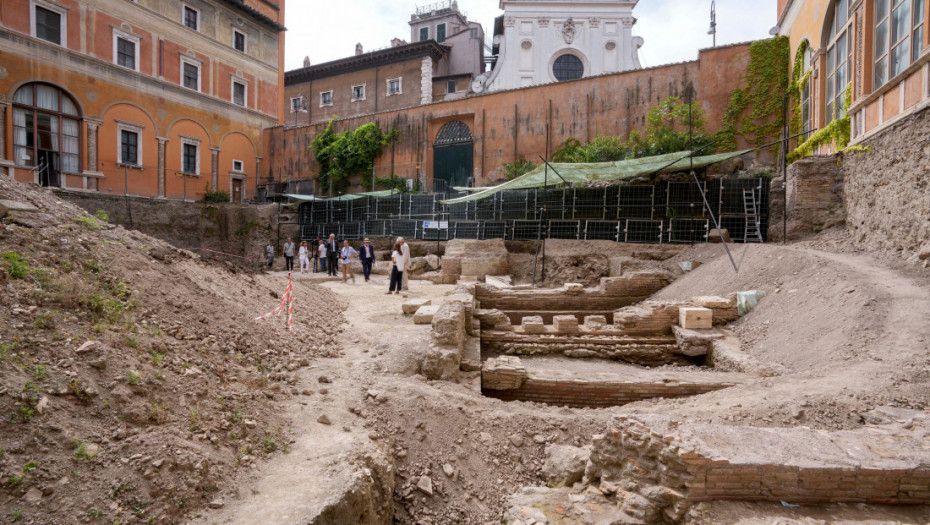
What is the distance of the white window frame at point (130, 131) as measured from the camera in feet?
72.9

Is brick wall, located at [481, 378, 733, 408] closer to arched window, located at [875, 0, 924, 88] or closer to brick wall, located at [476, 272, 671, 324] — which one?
brick wall, located at [476, 272, 671, 324]

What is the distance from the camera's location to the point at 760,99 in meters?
17.8

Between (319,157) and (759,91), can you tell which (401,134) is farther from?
(759,91)

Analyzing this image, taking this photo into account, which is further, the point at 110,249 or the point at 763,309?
the point at 763,309

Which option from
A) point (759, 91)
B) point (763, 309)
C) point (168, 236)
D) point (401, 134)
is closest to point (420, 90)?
point (401, 134)

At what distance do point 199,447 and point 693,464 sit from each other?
11.4ft

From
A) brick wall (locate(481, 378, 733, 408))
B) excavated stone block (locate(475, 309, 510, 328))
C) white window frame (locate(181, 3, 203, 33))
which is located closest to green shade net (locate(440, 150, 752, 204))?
excavated stone block (locate(475, 309, 510, 328))

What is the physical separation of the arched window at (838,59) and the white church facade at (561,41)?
64.5ft

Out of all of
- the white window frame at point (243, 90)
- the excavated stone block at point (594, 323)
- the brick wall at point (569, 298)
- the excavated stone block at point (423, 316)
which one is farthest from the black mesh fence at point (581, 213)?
the white window frame at point (243, 90)

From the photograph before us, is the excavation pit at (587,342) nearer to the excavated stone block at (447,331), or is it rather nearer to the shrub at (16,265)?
the excavated stone block at (447,331)

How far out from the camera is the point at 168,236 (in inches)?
822

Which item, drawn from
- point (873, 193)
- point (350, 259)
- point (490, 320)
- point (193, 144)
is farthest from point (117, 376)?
point (193, 144)

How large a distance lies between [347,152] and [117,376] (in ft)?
79.6

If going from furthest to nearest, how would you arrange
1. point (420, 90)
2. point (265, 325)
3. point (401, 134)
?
1. point (420, 90)
2. point (401, 134)
3. point (265, 325)
